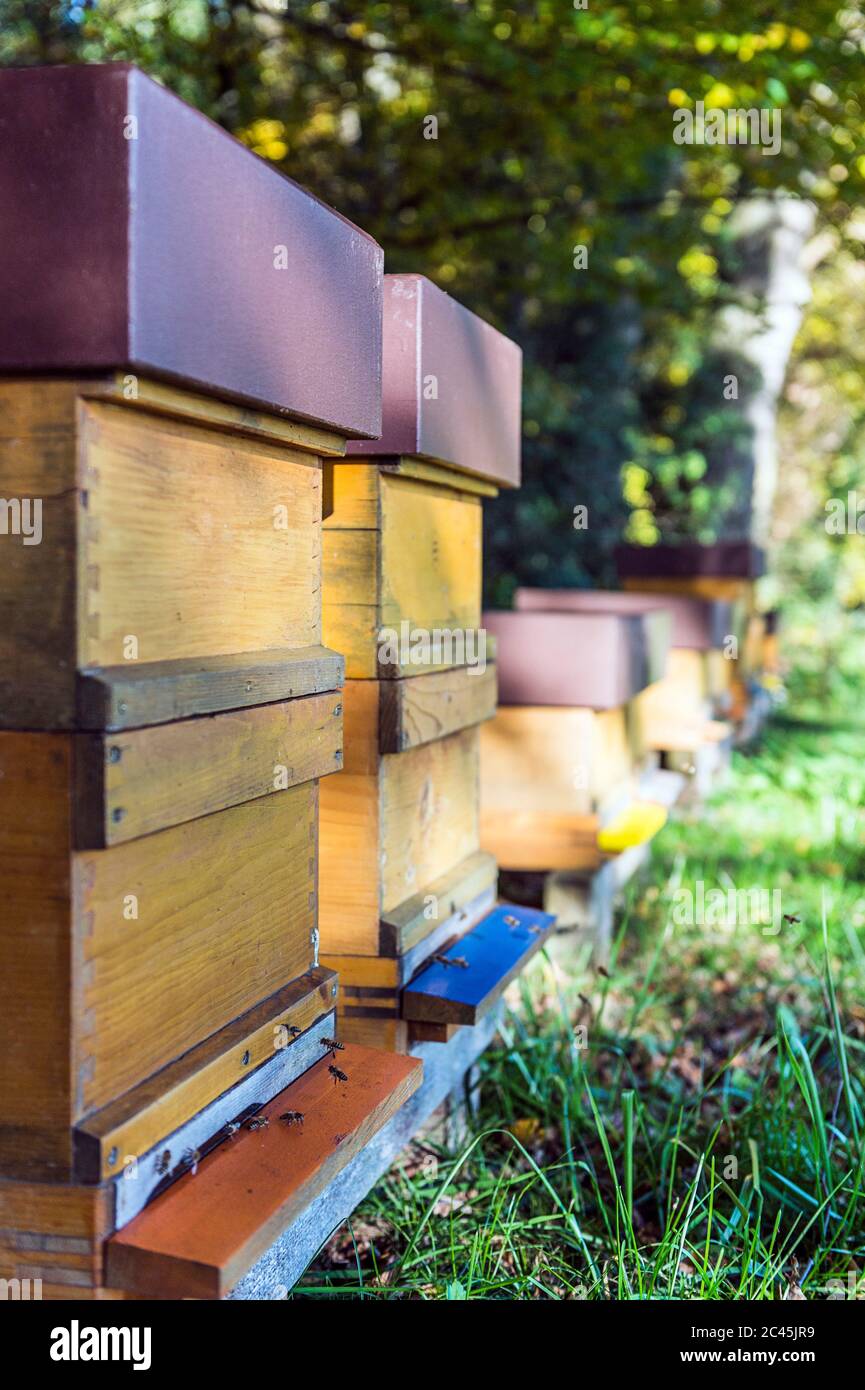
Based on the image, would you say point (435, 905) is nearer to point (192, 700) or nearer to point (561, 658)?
point (192, 700)

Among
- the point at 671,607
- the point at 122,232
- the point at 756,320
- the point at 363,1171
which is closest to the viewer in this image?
the point at 122,232

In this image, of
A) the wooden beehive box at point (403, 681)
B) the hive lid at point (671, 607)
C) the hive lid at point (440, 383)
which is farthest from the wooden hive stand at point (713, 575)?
the wooden beehive box at point (403, 681)

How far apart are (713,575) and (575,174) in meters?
2.30

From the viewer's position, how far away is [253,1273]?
4.16ft

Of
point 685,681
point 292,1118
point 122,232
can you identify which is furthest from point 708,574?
point 122,232

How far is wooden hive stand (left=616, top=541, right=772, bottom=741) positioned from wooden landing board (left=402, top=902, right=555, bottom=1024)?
12.5 feet

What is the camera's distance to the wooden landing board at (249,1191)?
1.11m

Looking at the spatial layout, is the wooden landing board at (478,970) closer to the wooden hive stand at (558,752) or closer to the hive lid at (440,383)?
the wooden hive stand at (558,752)

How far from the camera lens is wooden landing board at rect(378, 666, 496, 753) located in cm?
180

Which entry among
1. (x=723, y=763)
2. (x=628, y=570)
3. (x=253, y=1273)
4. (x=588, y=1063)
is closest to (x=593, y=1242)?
(x=588, y=1063)

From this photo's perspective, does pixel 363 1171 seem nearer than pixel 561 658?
Yes

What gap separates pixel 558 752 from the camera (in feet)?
9.92

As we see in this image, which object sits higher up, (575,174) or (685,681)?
(575,174)

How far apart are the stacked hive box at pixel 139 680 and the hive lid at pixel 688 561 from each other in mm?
4819
